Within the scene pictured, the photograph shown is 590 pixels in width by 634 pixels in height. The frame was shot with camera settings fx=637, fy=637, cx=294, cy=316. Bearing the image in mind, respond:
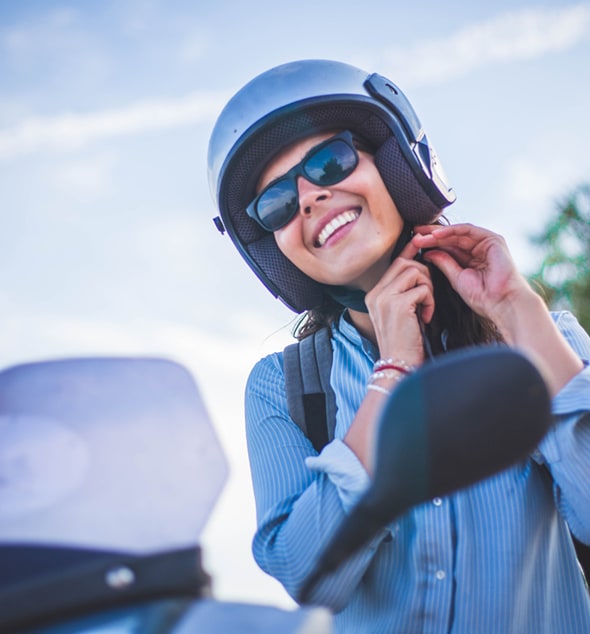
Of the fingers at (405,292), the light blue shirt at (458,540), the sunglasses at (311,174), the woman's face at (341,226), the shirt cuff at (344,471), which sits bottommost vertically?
the light blue shirt at (458,540)

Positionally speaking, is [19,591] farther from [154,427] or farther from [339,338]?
[339,338]

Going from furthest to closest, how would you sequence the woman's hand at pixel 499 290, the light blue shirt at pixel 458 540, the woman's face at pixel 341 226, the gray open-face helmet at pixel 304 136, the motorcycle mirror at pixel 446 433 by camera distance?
the gray open-face helmet at pixel 304 136 → the woman's face at pixel 341 226 → the woman's hand at pixel 499 290 → the light blue shirt at pixel 458 540 → the motorcycle mirror at pixel 446 433

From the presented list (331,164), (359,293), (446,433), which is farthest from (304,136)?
(446,433)

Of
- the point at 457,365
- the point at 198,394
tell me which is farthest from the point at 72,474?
the point at 457,365

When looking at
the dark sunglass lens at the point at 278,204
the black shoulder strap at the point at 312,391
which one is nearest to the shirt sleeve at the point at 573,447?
the black shoulder strap at the point at 312,391

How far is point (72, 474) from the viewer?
2.79ft

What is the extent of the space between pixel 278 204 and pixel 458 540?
1.18 metres

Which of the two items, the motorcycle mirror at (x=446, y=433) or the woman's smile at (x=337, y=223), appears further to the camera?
the woman's smile at (x=337, y=223)

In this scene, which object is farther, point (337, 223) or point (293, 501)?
point (337, 223)

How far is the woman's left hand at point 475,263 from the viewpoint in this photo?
1.88m

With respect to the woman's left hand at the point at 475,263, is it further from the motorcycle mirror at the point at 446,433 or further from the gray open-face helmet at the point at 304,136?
the motorcycle mirror at the point at 446,433

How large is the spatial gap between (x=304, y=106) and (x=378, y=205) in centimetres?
44

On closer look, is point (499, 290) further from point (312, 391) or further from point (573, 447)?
point (312, 391)

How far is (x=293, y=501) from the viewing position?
1.67m
